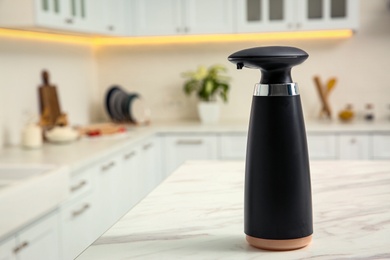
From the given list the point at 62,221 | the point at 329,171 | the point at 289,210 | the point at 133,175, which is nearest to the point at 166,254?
the point at 289,210

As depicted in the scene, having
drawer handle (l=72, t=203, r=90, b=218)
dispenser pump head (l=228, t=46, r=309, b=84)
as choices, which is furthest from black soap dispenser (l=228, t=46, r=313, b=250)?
drawer handle (l=72, t=203, r=90, b=218)

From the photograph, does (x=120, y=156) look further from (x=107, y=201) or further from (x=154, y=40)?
(x=154, y=40)

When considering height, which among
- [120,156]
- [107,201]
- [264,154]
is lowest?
[107,201]

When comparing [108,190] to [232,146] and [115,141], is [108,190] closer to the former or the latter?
[115,141]

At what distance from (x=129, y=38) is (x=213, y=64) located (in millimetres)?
705

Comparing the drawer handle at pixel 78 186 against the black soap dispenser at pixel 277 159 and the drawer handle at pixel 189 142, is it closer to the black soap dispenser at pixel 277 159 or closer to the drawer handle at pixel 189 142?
the drawer handle at pixel 189 142

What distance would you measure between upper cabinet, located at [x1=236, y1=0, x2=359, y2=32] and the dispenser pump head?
321 cm

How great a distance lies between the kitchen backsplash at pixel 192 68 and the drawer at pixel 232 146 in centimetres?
66

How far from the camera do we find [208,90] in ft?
14.4

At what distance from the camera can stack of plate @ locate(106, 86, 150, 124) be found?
4.43 meters

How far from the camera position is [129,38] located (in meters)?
4.71

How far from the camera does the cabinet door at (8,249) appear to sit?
2080 mm

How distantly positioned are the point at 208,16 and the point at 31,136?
1673 mm

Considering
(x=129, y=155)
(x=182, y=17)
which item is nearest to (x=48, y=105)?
(x=129, y=155)
